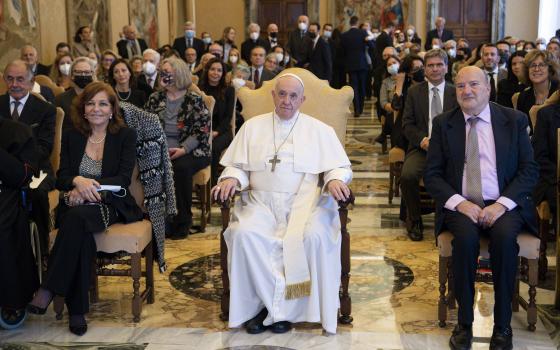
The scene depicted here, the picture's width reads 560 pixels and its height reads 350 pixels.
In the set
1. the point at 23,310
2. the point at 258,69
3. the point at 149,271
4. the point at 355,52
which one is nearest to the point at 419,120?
the point at 149,271

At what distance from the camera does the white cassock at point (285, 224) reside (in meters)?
4.52

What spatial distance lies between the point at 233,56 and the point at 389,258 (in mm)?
6965

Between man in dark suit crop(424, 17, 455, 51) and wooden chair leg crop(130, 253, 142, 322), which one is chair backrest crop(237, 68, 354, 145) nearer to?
wooden chair leg crop(130, 253, 142, 322)

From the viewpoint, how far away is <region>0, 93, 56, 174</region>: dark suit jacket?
5762mm

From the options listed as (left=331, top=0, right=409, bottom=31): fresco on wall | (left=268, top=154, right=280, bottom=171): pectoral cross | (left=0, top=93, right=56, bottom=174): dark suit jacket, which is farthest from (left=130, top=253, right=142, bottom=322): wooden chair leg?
(left=331, top=0, right=409, bottom=31): fresco on wall

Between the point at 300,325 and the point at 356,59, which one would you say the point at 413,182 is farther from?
the point at 356,59

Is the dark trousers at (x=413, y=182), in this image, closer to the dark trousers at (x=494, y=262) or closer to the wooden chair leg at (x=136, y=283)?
the dark trousers at (x=494, y=262)

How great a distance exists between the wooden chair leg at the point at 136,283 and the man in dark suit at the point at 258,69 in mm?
6399

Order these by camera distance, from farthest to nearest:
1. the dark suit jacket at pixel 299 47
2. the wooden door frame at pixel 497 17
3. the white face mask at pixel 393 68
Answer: the wooden door frame at pixel 497 17 → the dark suit jacket at pixel 299 47 → the white face mask at pixel 393 68

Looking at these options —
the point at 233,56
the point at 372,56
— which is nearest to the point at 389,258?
the point at 233,56

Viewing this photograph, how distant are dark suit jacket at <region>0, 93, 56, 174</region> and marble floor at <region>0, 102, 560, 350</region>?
975mm

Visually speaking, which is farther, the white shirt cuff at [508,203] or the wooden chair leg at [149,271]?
the wooden chair leg at [149,271]

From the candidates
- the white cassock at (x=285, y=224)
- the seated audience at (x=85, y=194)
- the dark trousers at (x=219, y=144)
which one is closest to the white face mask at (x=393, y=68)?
the dark trousers at (x=219, y=144)

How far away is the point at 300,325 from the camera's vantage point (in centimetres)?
470
